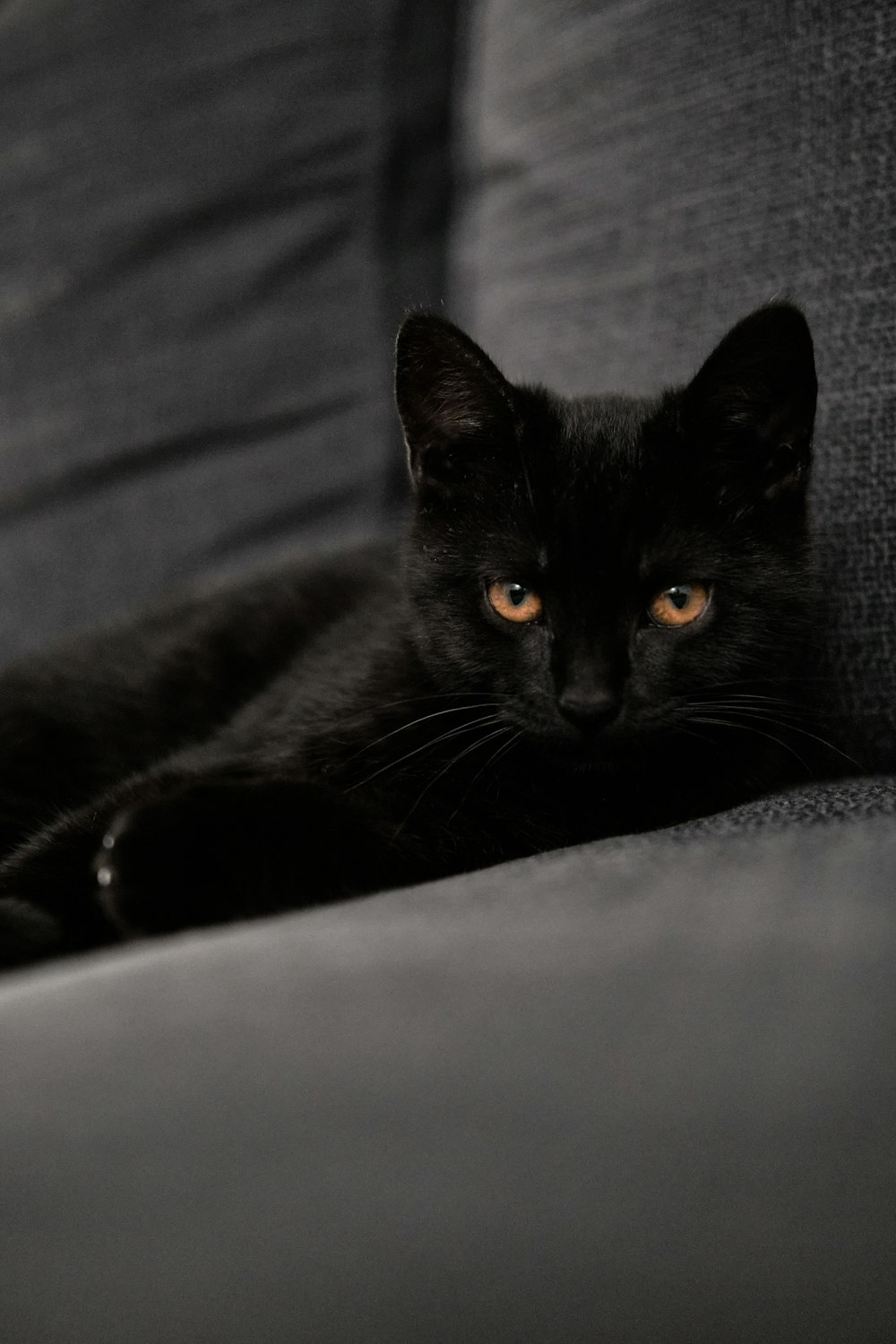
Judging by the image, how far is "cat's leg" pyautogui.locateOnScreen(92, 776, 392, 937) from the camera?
0.68m

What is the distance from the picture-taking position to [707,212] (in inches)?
45.1

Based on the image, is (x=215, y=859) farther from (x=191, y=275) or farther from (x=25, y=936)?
(x=191, y=275)

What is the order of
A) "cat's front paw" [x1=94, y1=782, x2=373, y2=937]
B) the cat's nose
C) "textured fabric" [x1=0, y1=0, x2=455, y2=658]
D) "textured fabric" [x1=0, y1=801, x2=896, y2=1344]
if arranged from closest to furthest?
1. "textured fabric" [x1=0, y1=801, x2=896, y2=1344]
2. "cat's front paw" [x1=94, y1=782, x2=373, y2=937]
3. the cat's nose
4. "textured fabric" [x1=0, y1=0, x2=455, y2=658]

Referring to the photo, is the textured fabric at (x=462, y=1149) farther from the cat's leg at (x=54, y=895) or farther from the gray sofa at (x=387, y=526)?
the cat's leg at (x=54, y=895)

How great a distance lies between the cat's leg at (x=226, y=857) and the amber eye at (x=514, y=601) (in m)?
0.23

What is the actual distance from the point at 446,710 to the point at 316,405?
818mm

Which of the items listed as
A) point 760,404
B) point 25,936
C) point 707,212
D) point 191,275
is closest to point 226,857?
point 25,936

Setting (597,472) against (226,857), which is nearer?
(226,857)

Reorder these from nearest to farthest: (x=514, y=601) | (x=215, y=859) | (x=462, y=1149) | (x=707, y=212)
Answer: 1. (x=462, y=1149)
2. (x=215, y=859)
3. (x=514, y=601)
4. (x=707, y=212)

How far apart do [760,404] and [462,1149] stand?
638mm

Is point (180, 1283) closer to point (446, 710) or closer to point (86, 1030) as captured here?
point (86, 1030)

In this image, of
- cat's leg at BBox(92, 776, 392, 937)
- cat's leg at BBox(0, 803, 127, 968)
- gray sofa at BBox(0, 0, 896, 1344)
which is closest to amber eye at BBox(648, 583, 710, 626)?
gray sofa at BBox(0, 0, 896, 1344)

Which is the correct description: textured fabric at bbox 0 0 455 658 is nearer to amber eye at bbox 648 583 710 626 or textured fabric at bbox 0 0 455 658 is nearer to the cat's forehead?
the cat's forehead

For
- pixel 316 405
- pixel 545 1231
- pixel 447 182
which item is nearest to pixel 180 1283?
pixel 545 1231
